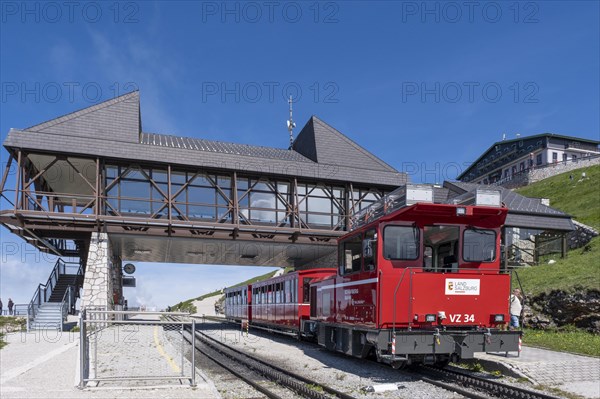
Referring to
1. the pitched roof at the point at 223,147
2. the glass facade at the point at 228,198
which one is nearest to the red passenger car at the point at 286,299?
the glass facade at the point at 228,198

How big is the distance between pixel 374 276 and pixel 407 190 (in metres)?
1.86

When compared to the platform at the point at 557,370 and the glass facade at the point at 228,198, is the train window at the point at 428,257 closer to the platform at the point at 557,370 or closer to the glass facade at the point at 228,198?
the platform at the point at 557,370

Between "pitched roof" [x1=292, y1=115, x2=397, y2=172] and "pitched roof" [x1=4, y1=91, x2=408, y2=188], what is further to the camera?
"pitched roof" [x1=292, y1=115, x2=397, y2=172]

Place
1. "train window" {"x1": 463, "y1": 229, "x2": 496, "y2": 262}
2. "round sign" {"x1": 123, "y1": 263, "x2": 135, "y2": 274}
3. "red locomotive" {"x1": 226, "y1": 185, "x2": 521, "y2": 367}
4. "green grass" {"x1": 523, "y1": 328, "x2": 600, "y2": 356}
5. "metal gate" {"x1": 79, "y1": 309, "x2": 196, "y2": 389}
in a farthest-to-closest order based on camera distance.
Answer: "round sign" {"x1": 123, "y1": 263, "x2": 135, "y2": 274}
"green grass" {"x1": 523, "y1": 328, "x2": 600, "y2": 356}
"train window" {"x1": 463, "y1": 229, "x2": 496, "y2": 262}
"red locomotive" {"x1": 226, "y1": 185, "x2": 521, "y2": 367}
"metal gate" {"x1": 79, "y1": 309, "x2": 196, "y2": 389}

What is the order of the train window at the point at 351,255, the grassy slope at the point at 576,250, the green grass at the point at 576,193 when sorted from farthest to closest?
the green grass at the point at 576,193, the grassy slope at the point at 576,250, the train window at the point at 351,255

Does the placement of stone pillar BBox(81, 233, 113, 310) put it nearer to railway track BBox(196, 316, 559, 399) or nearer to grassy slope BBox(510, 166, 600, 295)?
railway track BBox(196, 316, 559, 399)

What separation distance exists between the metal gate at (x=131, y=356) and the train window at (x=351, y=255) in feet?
12.6

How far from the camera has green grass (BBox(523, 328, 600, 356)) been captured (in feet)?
40.8

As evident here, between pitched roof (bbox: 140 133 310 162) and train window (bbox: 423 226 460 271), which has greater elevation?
pitched roof (bbox: 140 133 310 162)

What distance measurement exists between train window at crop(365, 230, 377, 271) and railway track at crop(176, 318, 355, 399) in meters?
2.55

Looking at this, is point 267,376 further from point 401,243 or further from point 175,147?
point 175,147

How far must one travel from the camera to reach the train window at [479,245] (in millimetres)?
10438

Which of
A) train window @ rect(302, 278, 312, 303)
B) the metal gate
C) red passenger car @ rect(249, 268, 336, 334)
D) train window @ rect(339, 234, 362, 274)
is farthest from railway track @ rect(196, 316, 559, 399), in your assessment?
train window @ rect(302, 278, 312, 303)

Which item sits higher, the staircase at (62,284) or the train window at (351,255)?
the train window at (351,255)
